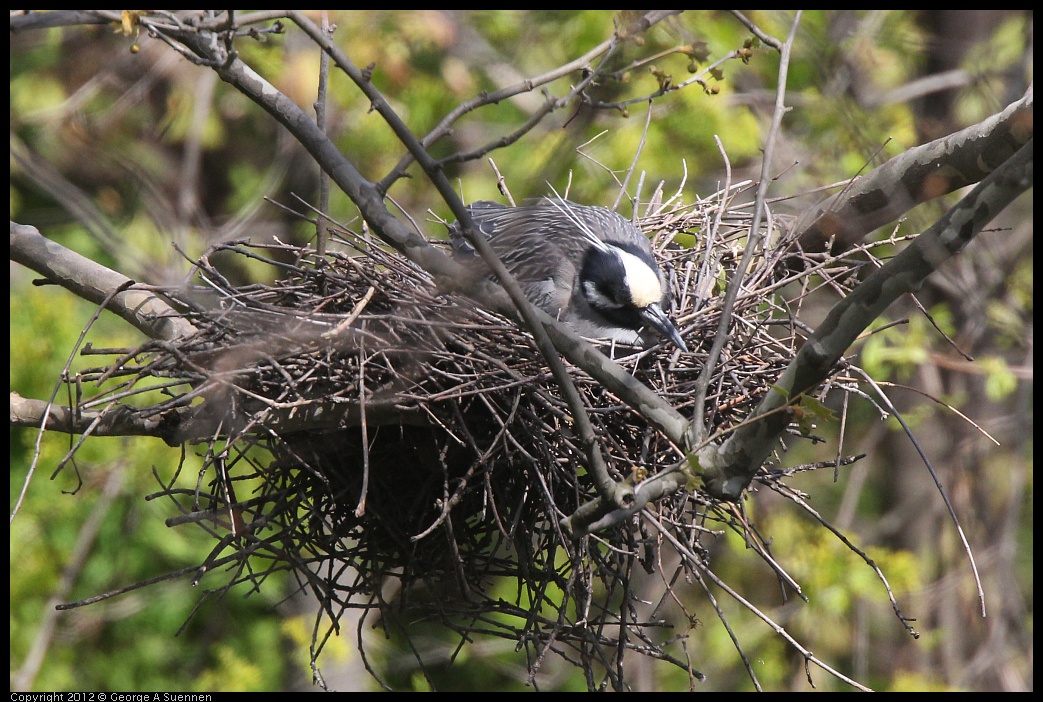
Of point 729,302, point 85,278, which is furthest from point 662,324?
point 85,278

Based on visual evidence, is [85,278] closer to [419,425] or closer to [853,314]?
[419,425]

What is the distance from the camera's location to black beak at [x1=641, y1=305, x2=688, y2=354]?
300 centimetres

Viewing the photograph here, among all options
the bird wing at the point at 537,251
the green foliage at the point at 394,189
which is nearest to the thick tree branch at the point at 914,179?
the bird wing at the point at 537,251

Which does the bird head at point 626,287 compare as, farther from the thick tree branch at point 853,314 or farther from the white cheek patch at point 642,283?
the thick tree branch at point 853,314

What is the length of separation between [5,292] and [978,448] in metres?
6.74

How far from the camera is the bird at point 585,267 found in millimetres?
3240

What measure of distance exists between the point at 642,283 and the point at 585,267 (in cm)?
34

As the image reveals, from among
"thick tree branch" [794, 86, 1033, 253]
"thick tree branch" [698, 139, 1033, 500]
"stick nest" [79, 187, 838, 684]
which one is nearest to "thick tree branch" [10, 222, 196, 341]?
"stick nest" [79, 187, 838, 684]

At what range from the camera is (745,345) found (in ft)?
9.89

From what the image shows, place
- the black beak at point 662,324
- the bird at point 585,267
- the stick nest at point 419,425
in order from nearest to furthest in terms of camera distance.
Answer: the stick nest at point 419,425
the black beak at point 662,324
the bird at point 585,267

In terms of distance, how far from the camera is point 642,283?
321 centimetres

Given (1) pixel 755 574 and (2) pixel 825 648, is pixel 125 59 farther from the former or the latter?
(2) pixel 825 648
